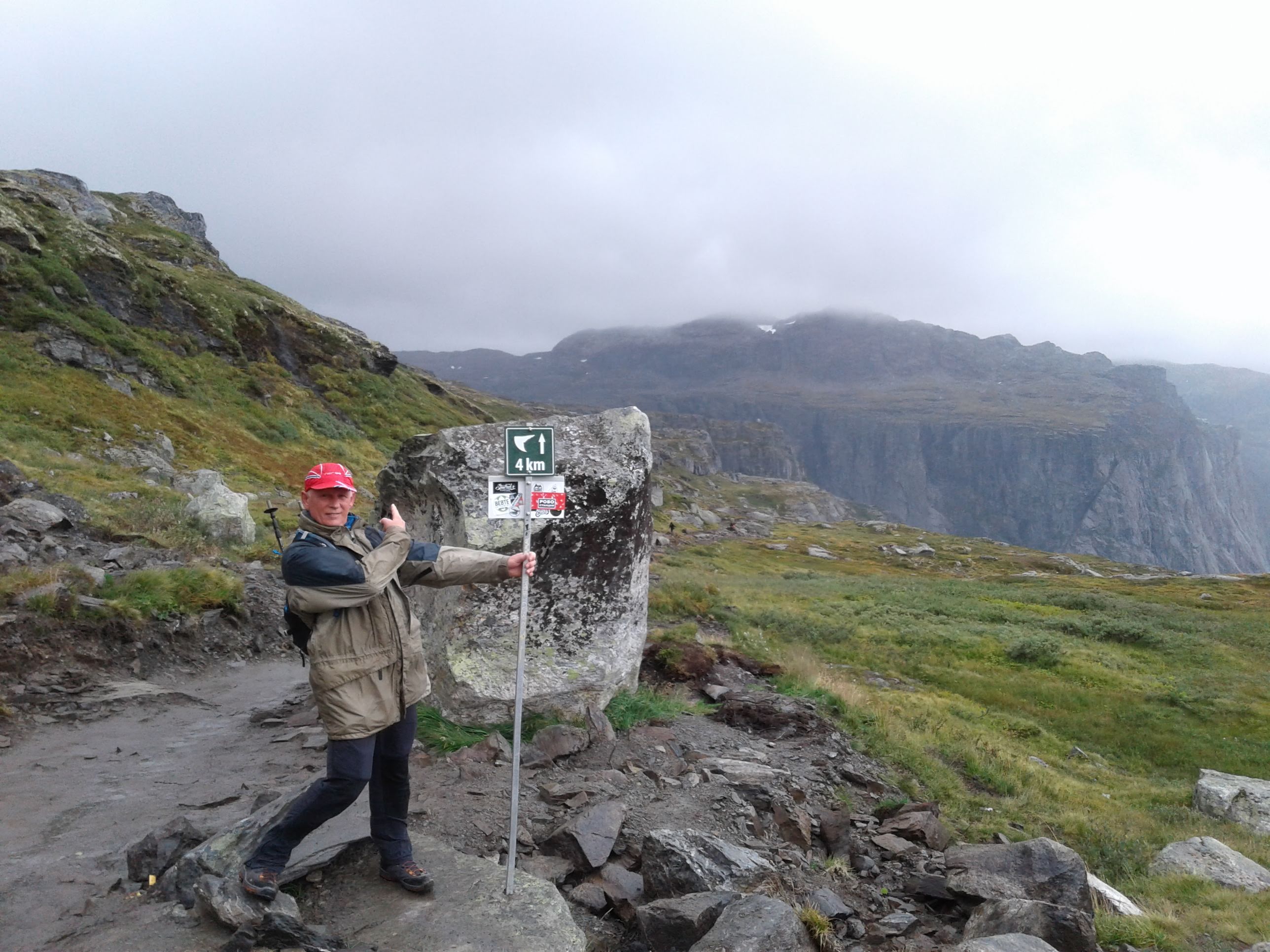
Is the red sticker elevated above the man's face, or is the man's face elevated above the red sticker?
the man's face

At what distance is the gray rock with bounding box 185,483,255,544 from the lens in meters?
19.4

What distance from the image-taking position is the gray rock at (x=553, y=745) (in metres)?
8.83

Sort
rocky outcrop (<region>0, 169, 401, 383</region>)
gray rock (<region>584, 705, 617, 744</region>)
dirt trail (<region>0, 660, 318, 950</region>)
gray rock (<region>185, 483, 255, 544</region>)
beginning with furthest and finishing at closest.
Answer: rocky outcrop (<region>0, 169, 401, 383</region>) → gray rock (<region>185, 483, 255, 544</region>) → gray rock (<region>584, 705, 617, 744</region>) → dirt trail (<region>0, 660, 318, 950</region>)

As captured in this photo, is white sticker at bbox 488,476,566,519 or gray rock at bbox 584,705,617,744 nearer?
white sticker at bbox 488,476,566,519

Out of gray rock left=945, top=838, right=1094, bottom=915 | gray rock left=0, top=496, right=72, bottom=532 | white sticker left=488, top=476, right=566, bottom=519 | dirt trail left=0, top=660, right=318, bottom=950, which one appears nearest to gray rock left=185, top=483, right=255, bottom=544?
gray rock left=0, top=496, right=72, bottom=532

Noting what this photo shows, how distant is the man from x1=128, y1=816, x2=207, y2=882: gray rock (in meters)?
1.45

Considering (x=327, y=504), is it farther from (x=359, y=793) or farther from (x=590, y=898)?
(x=590, y=898)

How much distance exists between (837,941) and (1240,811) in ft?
42.7

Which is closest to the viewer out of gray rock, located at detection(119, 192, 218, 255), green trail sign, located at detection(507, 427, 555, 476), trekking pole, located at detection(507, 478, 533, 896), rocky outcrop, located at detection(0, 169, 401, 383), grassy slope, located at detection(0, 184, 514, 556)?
trekking pole, located at detection(507, 478, 533, 896)

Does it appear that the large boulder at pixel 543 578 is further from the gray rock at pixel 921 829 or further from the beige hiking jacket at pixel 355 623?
the beige hiking jacket at pixel 355 623

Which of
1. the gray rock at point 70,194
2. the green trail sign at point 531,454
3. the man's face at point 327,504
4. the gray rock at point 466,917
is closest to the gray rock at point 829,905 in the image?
the gray rock at point 466,917

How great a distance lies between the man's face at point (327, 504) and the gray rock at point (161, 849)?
324 cm

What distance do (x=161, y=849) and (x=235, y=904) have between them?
1.72 metres

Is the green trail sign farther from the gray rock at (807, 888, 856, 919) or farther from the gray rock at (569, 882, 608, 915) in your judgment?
the gray rock at (807, 888, 856, 919)
